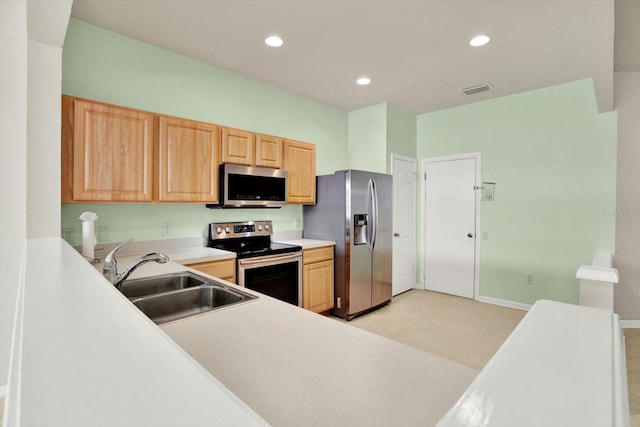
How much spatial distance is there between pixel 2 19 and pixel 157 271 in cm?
211

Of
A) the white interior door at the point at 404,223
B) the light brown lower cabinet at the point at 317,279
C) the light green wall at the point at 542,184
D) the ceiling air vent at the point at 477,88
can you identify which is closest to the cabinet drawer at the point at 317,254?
the light brown lower cabinet at the point at 317,279

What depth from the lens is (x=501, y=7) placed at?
2.37 meters

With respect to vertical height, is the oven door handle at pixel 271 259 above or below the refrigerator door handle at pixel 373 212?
below

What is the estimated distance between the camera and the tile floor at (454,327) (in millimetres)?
2877

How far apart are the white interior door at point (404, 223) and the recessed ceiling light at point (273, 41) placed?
7.56 ft

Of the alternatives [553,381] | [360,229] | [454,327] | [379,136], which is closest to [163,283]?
[553,381]

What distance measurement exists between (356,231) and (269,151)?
1.36 metres

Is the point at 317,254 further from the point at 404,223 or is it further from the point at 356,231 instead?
the point at 404,223

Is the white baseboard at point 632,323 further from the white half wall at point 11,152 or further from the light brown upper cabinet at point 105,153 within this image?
the white half wall at point 11,152

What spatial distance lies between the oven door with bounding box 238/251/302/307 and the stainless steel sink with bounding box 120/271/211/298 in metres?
0.91

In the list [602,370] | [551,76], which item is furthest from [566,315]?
[551,76]

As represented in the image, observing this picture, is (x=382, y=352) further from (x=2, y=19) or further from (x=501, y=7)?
(x=2, y=19)

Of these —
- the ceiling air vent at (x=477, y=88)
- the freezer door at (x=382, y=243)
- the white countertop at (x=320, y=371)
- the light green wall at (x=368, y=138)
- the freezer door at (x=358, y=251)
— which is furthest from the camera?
the light green wall at (x=368, y=138)

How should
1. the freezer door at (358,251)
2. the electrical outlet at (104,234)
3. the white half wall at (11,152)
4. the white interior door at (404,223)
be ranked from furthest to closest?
the white interior door at (404,223) → the freezer door at (358,251) → the electrical outlet at (104,234) → the white half wall at (11,152)
